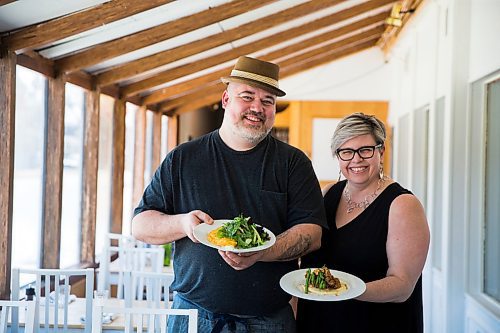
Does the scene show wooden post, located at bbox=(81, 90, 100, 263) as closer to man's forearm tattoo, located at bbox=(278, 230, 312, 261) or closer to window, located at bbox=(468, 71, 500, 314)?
window, located at bbox=(468, 71, 500, 314)

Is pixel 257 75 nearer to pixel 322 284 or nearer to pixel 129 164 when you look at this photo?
pixel 322 284

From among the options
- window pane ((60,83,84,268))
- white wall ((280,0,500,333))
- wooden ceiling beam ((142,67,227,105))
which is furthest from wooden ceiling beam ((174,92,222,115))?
window pane ((60,83,84,268))

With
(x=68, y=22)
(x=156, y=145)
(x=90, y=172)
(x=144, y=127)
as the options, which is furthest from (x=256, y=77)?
(x=156, y=145)

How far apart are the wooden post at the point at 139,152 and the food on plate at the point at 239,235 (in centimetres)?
487

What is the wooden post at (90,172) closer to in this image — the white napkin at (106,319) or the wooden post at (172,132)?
the white napkin at (106,319)

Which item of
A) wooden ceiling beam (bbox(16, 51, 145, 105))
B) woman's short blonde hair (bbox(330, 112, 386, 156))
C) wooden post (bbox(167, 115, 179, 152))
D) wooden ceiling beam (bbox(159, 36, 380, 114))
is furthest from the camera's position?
wooden post (bbox(167, 115, 179, 152))

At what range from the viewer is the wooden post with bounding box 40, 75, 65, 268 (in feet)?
12.8

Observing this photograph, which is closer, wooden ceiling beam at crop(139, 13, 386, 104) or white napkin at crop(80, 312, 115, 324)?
white napkin at crop(80, 312, 115, 324)

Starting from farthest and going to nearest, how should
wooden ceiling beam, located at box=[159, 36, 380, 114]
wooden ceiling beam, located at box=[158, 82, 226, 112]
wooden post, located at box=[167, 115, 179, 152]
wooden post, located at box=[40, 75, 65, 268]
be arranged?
wooden post, located at box=[167, 115, 179, 152] < wooden ceiling beam, located at box=[158, 82, 226, 112] < wooden ceiling beam, located at box=[159, 36, 380, 114] < wooden post, located at box=[40, 75, 65, 268]

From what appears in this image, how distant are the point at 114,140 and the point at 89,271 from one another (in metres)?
2.74

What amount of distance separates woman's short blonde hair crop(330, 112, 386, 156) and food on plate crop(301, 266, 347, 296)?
479 mm

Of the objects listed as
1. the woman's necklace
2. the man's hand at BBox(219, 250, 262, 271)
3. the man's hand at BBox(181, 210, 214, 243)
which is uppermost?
the woman's necklace

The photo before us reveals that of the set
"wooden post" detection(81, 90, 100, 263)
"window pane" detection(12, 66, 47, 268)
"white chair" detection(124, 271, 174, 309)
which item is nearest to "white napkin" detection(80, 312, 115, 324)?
"white chair" detection(124, 271, 174, 309)

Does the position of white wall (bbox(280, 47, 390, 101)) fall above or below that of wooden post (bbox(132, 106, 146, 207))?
above
